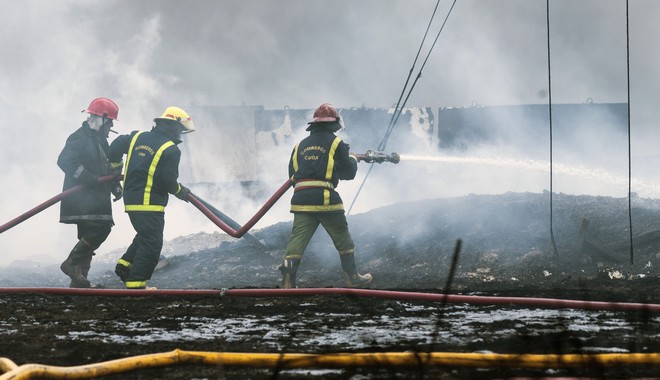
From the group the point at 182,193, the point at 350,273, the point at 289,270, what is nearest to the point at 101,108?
the point at 182,193

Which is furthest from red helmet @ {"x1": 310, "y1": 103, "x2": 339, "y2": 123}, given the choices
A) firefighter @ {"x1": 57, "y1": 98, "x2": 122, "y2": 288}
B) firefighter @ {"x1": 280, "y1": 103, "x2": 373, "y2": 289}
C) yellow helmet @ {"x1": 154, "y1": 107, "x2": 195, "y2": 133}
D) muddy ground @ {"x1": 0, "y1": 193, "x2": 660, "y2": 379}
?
firefighter @ {"x1": 57, "y1": 98, "x2": 122, "y2": 288}

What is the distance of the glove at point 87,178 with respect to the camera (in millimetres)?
7988

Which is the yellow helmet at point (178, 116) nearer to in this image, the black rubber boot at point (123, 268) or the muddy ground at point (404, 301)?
the black rubber boot at point (123, 268)

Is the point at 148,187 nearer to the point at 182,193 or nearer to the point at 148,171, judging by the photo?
the point at 148,171

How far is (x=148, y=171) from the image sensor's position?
23.3ft

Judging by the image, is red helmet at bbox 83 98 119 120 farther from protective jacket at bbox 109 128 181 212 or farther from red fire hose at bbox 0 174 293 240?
protective jacket at bbox 109 128 181 212

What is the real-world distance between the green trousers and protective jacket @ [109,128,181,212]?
3.72 ft

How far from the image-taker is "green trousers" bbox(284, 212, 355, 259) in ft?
24.2

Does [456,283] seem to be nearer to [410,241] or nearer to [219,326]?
[410,241]

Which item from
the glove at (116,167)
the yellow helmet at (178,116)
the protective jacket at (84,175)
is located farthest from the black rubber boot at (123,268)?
the yellow helmet at (178,116)

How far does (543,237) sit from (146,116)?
34.5 ft

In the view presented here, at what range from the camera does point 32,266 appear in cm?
1425

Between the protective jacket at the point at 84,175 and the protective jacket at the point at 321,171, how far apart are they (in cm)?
203

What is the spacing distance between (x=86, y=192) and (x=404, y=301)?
379cm
